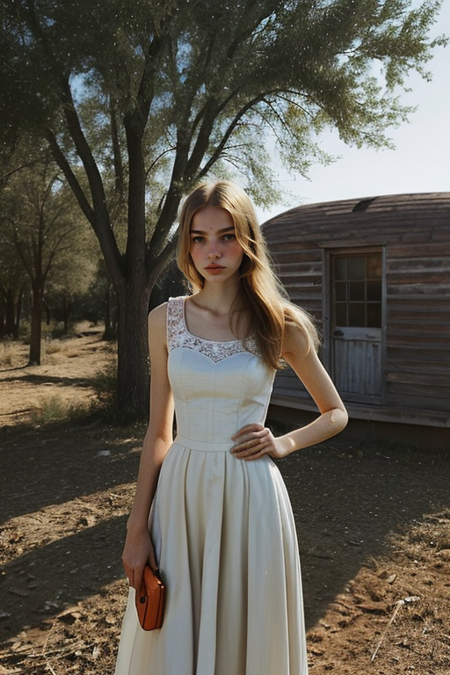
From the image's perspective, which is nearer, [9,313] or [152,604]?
[152,604]

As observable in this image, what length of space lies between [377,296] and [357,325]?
564 millimetres

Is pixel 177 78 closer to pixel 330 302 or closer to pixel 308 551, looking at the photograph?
pixel 330 302

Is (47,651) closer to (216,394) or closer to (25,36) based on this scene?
(216,394)

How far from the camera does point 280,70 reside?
916 centimetres

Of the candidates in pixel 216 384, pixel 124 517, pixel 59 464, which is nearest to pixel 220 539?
pixel 216 384

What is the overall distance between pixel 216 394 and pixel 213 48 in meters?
8.86

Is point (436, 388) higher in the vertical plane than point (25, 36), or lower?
lower

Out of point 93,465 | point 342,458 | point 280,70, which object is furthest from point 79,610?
point 280,70

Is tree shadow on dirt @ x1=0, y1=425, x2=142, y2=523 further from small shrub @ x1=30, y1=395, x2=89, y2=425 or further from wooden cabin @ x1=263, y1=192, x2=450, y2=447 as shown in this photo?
wooden cabin @ x1=263, y1=192, x2=450, y2=447

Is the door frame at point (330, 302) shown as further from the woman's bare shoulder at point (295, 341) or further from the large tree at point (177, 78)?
the woman's bare shoulder at point (295, 341)

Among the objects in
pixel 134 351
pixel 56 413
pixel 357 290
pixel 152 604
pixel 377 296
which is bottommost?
pixel 56 413

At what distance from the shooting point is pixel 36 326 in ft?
63.1

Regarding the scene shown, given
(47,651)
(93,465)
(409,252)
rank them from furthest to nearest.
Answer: (409,252) → (93,465) → (47,651)

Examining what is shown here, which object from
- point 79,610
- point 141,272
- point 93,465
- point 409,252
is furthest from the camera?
point 141,272
